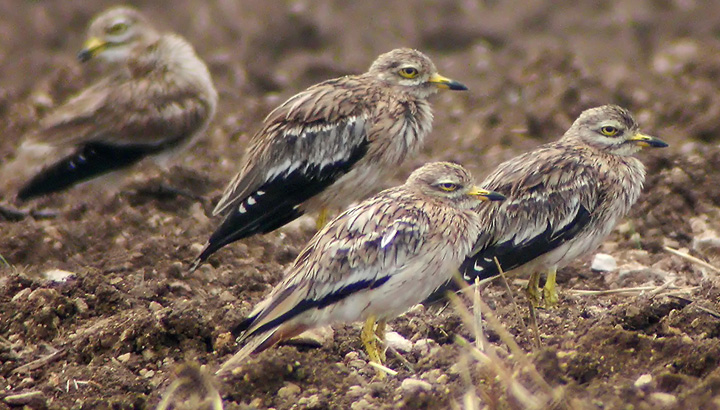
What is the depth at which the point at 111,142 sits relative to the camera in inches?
365

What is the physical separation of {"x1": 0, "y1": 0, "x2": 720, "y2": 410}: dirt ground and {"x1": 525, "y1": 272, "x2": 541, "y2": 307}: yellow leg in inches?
5.9

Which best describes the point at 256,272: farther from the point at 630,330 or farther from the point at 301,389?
the point at 630,330

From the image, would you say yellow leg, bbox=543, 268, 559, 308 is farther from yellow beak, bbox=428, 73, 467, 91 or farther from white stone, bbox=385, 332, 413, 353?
yellow beak, bbox=428, 73, 467, 91

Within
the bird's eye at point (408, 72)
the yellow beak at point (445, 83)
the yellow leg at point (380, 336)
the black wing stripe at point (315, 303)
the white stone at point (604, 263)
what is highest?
the bird's eye at point (408, 72)

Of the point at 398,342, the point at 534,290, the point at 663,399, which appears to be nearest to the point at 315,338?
the point at 398,342

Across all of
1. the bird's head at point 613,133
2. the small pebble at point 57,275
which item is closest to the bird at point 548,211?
the bird's head at point 613,133

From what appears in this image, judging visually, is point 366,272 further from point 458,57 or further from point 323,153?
point 458,57

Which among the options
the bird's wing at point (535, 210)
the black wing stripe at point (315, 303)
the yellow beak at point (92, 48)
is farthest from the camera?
the yellow beak at point (92, 48)

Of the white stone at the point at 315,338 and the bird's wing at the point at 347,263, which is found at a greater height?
the bird's wing at the point at 347,263

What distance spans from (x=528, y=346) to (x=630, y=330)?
555mm

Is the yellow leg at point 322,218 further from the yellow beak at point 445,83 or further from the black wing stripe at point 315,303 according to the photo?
the black wing stripe at point 315,303

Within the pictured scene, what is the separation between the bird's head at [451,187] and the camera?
627 cm

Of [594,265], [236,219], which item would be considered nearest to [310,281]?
[236,219]

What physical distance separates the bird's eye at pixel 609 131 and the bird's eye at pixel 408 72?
1.49m
